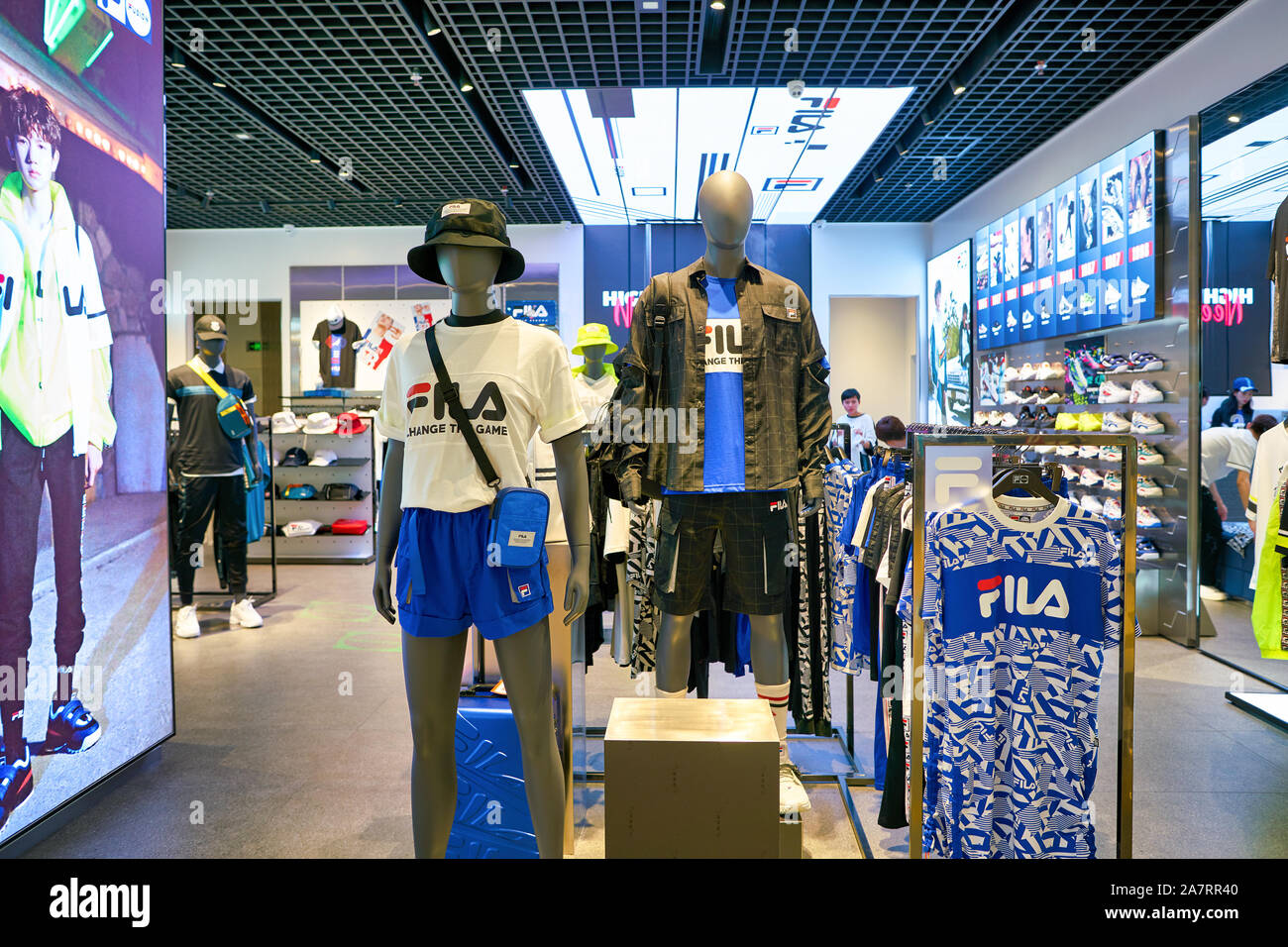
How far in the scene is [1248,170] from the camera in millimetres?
4328

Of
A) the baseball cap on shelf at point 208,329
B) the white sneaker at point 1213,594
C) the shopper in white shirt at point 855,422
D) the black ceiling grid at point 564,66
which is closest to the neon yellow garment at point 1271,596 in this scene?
the white sneaker at point 1213,594

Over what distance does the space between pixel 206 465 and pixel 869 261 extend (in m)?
7.56

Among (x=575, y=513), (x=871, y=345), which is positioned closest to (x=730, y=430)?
(x=575, y=513)

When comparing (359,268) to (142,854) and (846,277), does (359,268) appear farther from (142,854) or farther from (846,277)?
(142,854)

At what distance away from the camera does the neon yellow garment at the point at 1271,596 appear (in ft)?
9.95

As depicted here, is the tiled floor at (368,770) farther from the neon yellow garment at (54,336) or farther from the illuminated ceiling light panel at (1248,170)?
the illuminated ceiling light panel at (1248,170)

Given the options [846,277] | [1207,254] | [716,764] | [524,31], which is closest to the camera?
[716,764]

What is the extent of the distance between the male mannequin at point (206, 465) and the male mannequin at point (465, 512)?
3457 mm

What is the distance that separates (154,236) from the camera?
3006mm

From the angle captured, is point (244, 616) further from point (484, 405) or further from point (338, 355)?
point (338, 355)

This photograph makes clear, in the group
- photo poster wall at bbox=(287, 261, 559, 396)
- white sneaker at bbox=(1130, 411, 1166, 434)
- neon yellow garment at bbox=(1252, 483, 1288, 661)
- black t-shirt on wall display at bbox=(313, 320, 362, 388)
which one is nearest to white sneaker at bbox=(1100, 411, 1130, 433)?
white sneaker at bbox=(1130, 411, 1166, 434)

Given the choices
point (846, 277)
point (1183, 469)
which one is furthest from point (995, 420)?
point (846, 277)

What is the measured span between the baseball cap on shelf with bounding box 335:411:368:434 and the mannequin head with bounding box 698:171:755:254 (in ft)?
18.9

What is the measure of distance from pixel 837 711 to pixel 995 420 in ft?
14.3
